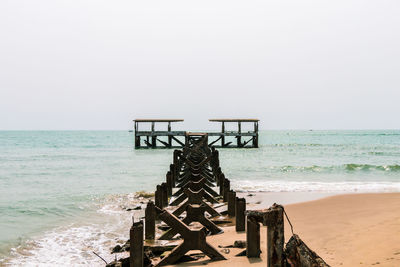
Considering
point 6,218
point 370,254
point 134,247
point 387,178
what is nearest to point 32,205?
point 6,218

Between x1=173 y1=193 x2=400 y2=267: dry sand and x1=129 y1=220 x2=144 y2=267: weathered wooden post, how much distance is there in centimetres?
76

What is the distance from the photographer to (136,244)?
14.9 feet

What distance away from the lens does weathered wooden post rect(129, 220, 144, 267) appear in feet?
14.5

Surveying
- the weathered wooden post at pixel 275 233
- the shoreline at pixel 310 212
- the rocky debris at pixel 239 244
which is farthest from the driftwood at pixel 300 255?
the rocky debris at pixel 239 244

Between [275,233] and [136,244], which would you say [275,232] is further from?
[136,244]

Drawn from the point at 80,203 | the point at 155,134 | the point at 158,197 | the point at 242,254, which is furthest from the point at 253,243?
the point at 155,134

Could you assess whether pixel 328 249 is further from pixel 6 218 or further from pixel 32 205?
pixel 32 205

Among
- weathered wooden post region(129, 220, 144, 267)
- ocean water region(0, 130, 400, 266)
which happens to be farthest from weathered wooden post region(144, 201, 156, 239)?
weathered wooden post region(129, 220, 144, 267)

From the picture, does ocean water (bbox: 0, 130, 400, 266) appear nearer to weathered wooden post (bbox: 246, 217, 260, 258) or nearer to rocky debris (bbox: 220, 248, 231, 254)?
rocky debris (bbox: 220, 248, 231, 254)

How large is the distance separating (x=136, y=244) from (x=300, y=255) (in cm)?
285

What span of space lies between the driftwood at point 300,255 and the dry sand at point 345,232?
2882mm

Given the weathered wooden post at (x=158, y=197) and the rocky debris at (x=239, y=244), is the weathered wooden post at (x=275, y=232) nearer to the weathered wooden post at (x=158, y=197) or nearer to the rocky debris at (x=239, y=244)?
the rocky debris at (x=239, y=244)

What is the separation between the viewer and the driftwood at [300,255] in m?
2.02

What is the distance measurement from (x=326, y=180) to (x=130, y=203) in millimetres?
11243
